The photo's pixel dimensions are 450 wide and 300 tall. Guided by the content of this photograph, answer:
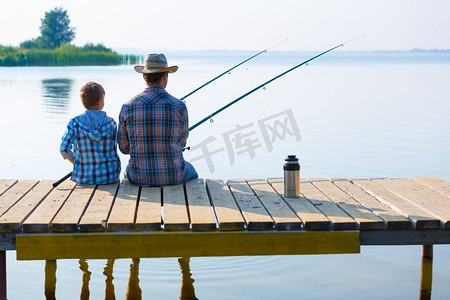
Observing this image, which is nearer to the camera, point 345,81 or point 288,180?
point 288,180

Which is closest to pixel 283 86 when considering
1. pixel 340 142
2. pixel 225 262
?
pixel 340 142

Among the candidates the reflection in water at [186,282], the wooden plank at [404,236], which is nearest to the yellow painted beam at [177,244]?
the wooden plank at [404,236]

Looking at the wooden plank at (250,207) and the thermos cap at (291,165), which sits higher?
the thermos cap at (291,165)

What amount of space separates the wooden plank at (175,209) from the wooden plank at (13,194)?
91 centimetres

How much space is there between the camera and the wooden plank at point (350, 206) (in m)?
4.38

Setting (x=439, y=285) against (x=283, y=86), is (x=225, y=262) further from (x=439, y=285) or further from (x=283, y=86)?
(x=283, y=86)

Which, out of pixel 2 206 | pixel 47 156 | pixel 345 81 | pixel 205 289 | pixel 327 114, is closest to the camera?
pixel 2 206

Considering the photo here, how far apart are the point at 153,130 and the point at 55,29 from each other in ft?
222

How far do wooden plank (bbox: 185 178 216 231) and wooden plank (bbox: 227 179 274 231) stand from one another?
0.19m

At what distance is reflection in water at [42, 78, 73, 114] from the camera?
58.6 feet

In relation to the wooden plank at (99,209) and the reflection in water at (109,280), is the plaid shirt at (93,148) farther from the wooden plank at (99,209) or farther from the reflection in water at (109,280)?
the reflection in water at (109,280)

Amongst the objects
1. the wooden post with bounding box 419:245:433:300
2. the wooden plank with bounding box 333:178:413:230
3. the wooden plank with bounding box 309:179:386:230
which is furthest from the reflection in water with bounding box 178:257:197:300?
the wooden post with bounding box 419:245:433:300

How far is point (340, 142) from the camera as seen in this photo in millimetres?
12422

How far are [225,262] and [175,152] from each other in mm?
1424
